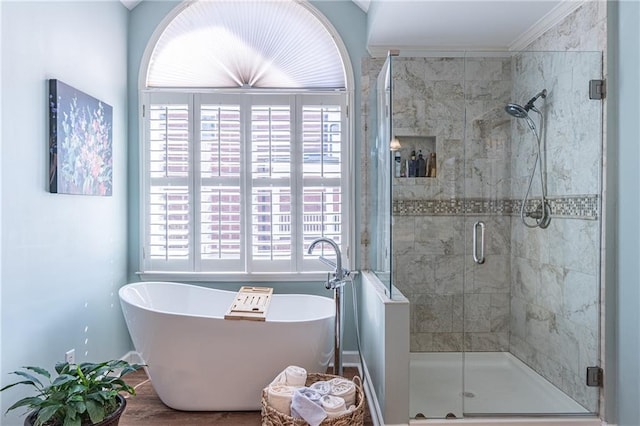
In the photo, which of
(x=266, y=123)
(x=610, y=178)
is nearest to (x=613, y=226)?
(x=610, y=178)

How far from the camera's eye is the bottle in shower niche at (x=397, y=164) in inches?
108

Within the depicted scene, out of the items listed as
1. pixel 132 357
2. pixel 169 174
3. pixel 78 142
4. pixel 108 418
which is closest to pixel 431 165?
pixel 169 174

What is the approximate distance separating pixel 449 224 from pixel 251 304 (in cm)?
150

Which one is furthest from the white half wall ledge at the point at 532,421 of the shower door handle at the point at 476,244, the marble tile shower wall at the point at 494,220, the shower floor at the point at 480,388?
the shower door handle at the point at 476,244

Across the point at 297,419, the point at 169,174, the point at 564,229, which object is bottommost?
the point at 297,419

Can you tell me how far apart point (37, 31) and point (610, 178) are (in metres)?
3.14

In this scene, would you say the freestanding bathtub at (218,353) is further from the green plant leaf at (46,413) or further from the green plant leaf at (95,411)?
the green plant leaf at (46,413)

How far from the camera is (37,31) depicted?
2.24 meters

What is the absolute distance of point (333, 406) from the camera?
2045 mm

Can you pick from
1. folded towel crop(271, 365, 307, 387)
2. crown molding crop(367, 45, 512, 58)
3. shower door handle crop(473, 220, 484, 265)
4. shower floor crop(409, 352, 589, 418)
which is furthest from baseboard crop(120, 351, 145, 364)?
crown molding crop(367, 45, 512, 58)

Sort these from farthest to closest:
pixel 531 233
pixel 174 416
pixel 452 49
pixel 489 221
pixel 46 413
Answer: pixel 452 49 < pixel 489 221 < pixel 531 233 < pixel 174 416 < pixel 46 413

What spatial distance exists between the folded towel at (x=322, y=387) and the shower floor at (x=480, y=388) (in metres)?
0.47

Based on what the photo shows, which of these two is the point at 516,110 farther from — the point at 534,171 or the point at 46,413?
the point at 46,413

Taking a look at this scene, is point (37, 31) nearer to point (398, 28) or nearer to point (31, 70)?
point (31, 70)
